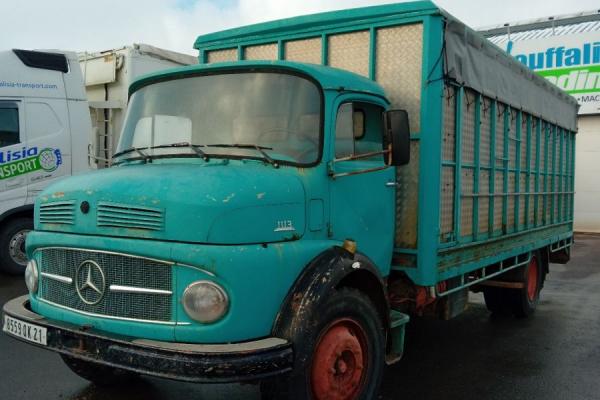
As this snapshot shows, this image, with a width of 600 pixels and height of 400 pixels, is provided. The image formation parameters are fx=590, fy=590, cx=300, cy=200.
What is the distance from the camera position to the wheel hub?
29.1 ft

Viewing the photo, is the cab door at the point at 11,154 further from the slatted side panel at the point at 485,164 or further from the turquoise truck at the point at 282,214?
the slatted side panel at the point at 485,164

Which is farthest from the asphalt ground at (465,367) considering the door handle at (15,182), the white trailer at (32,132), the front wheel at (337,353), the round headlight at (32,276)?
the door handle at (15,182)

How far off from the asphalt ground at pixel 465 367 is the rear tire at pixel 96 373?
0.22 ft

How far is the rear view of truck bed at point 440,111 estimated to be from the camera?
4477mm

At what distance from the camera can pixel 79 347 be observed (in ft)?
10.7

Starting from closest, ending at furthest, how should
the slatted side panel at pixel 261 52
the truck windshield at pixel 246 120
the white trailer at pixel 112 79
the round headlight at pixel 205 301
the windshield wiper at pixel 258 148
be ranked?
the round headlight at pixel 205 301
the windshield wiper at pixel 258 148
the truck windshield at pixel 246 120
the slatted side panel at pixel 261 52
the white trailer at pixel 112 79

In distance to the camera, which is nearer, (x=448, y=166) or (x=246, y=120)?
(x=246, y=120)

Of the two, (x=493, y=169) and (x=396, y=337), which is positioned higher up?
(x=493, y=169)

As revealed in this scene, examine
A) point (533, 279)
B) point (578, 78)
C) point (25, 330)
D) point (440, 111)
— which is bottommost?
point (533, 279)

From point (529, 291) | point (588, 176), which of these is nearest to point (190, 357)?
point (529, 291)

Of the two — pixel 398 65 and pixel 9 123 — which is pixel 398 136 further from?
pixel 9 123

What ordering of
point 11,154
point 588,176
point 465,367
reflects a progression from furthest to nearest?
point 588,176
point 11,154
point 465,367

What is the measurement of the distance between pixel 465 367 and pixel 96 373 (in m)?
3.10

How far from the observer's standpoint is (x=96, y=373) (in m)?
4.41
